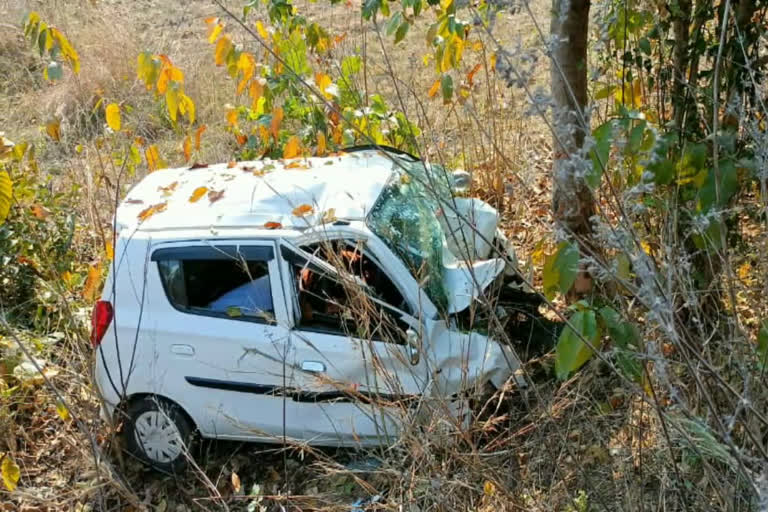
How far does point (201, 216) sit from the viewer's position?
4.57 meters

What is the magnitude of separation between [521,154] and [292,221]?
318 centimetres

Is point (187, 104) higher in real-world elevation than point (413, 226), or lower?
higher

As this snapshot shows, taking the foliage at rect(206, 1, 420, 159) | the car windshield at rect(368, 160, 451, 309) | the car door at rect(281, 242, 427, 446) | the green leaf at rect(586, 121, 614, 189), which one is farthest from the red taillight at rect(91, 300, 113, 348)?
the green leaf at rect(586, 121, 614, 189)

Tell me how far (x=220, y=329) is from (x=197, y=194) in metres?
0.89

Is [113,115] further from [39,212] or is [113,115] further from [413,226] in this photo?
[413,226]

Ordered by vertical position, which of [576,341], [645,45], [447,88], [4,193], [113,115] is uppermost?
[645,45]

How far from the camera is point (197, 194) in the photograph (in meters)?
4.76

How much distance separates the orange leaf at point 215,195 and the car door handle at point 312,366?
45.3 inches

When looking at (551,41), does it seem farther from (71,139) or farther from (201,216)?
(71,139)

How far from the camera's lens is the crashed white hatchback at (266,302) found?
429cm

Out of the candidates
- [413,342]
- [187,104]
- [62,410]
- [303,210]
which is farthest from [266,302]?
[187,104]

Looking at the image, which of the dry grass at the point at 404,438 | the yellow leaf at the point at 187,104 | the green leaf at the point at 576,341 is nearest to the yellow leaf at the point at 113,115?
the yellow leaf at the point at 187,104

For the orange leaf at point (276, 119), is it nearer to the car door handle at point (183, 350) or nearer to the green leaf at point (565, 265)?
the car door handle at point (183, 350)

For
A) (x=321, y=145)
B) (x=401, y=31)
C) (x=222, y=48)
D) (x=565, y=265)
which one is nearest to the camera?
(x=565, y=265)
